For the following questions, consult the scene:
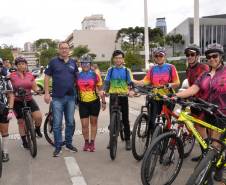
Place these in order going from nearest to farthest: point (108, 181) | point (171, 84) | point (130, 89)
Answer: point (108, 181)
point (171, 84)
point (130, 89)

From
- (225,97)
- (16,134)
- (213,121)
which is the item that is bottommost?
(16,134)

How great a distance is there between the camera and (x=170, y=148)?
4.93m

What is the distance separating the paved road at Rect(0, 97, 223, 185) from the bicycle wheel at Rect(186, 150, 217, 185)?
1223mm

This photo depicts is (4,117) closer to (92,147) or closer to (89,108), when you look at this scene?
(89,108)

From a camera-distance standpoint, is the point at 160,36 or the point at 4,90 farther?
the point at 160,36

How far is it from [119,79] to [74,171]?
1870 mm

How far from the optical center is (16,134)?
9320 millimetres

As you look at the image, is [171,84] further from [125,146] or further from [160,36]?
[160,36]

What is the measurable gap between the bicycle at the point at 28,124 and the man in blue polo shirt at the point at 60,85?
0.38 metres

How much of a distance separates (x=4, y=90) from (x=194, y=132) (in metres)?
3.35

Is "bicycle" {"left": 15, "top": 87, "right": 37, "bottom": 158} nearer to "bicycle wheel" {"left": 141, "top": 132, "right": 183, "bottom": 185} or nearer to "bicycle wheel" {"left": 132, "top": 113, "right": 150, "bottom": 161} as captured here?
"bicycle wheel" {"left": 132, "top": 113, "right": 150, "bottom": 161}

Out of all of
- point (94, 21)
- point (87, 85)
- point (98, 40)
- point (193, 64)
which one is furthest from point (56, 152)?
point (94, 21)

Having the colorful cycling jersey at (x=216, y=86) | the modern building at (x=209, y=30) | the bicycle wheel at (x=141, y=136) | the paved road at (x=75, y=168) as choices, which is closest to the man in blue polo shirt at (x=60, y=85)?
the paved road at (x=75, y=168)

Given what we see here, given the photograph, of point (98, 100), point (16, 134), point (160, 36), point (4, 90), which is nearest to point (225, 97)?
point (98, 100)
